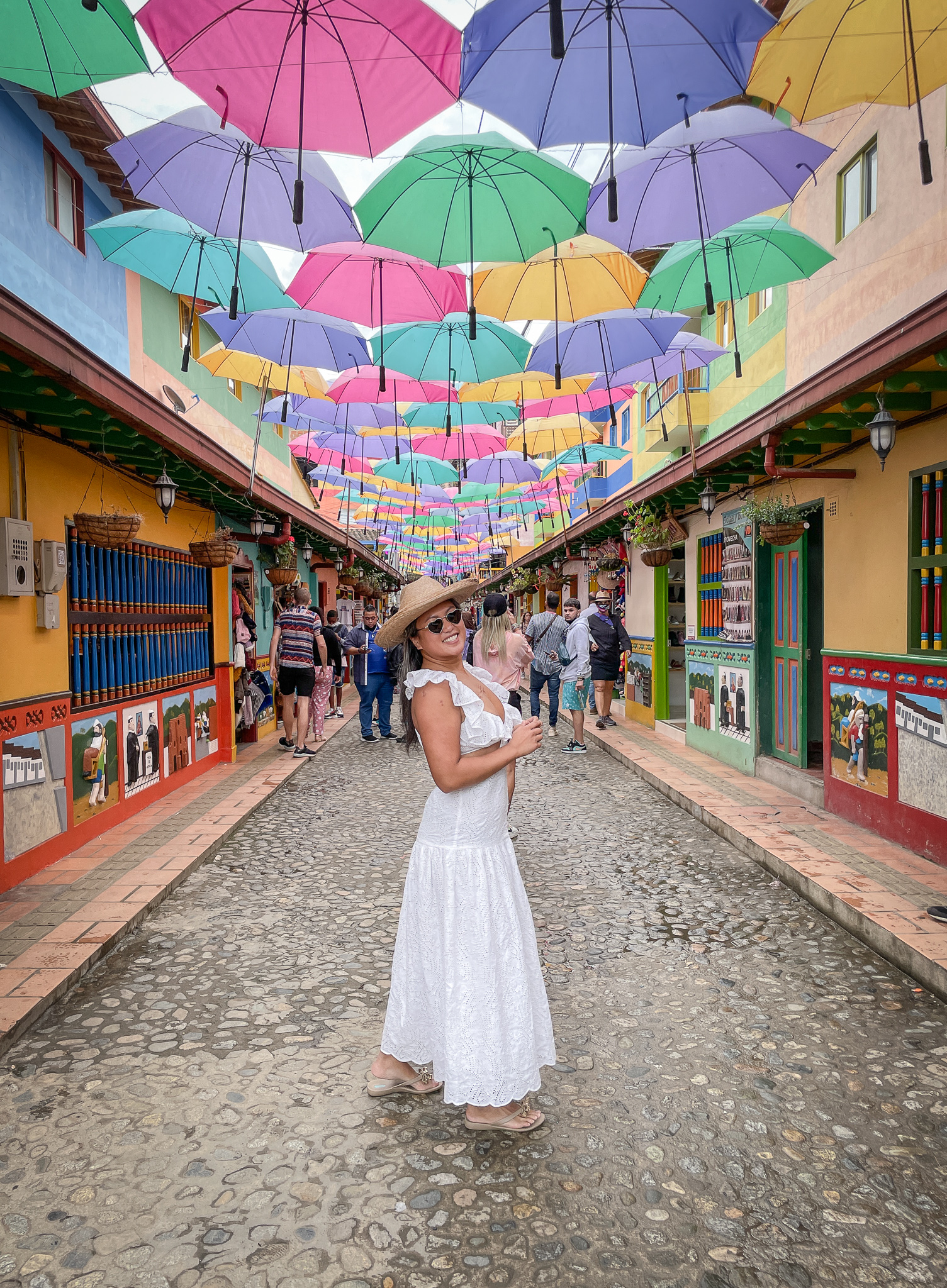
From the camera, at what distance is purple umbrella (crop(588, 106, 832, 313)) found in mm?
5625

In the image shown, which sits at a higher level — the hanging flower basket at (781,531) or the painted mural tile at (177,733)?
the hanging flower basket at (781,531)

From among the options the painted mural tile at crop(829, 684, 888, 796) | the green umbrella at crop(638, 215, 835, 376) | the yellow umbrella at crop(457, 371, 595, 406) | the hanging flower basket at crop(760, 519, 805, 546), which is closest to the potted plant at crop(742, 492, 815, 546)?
the hanging flower basket at crop(760, 519, 805, 546)

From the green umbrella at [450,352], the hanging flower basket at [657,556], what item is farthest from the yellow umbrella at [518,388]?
the hanging flower basket at [657,556]

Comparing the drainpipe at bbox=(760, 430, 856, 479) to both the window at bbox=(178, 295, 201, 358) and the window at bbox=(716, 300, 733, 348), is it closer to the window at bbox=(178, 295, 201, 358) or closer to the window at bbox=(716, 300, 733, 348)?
the window at bbox=(716, 300, 733, 348)

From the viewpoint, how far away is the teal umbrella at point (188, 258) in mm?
6801

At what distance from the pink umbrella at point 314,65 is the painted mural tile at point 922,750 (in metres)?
4.99

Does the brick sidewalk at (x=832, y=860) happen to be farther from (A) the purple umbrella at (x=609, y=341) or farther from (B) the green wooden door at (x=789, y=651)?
(A) the purple umbrella at (x=609, y=341)

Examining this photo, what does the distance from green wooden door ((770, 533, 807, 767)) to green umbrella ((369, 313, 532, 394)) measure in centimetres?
394

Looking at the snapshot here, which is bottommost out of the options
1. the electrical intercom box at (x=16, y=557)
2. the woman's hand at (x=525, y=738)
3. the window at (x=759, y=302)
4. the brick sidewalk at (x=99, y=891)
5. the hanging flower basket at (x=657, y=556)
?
the brick sidewalk at (x=99, y=891)

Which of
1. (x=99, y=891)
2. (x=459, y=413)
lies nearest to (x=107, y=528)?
(x=99, y=891)

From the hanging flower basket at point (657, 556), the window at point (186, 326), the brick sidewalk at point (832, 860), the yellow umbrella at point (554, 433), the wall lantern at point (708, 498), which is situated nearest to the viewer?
the brick sidewalk at point (832, 860)

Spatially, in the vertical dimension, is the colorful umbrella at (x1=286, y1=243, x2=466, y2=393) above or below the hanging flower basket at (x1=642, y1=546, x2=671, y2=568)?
above

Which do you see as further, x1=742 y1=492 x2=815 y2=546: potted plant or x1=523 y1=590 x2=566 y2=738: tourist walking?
x1=523 y1=590 x2=566 y2=738: tourist walking

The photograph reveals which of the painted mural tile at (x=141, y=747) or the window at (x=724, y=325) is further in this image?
the window at (x=724, y=325)
